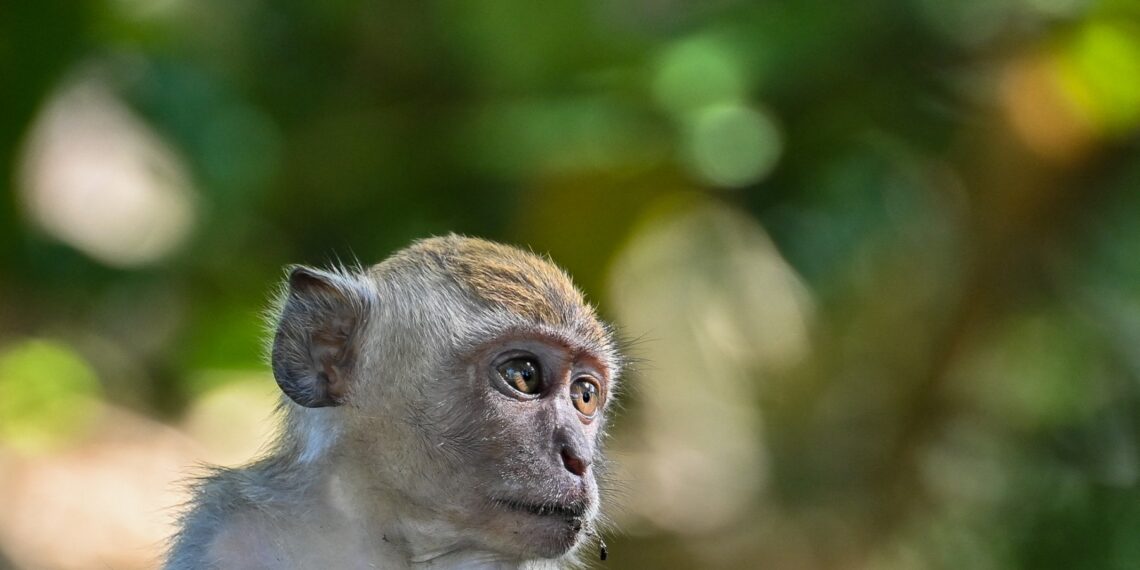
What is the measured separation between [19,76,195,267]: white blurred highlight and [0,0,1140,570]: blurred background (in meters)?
0.03

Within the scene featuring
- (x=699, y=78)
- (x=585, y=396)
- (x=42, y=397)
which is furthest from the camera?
(x=42, y=397)

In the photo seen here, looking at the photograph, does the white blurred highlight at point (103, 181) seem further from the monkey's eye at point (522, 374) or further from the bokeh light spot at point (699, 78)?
the monkey's eye at point (522, 374)

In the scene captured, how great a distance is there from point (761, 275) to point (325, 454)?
4.75 meters

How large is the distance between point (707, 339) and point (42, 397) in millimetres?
4033

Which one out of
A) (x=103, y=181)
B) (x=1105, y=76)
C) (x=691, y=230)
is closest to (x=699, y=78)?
(x=691, y=230)

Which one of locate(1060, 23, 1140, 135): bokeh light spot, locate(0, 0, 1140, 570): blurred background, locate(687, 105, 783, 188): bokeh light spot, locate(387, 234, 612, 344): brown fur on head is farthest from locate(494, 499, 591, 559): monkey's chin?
locate(1060, 23, 1140, 135): bokeh light spot

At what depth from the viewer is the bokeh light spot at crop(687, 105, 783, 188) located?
733cm

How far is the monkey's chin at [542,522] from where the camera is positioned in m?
3.51

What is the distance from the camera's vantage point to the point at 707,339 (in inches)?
320

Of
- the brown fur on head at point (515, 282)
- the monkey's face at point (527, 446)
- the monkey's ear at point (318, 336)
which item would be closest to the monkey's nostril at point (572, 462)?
the monkey's face at point (527, 446)

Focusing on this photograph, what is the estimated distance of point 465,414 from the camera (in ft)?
12.1

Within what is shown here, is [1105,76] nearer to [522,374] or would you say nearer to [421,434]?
[522,374]

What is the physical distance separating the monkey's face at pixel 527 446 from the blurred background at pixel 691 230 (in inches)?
135

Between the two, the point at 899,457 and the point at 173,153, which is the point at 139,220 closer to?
the point at 173,153
